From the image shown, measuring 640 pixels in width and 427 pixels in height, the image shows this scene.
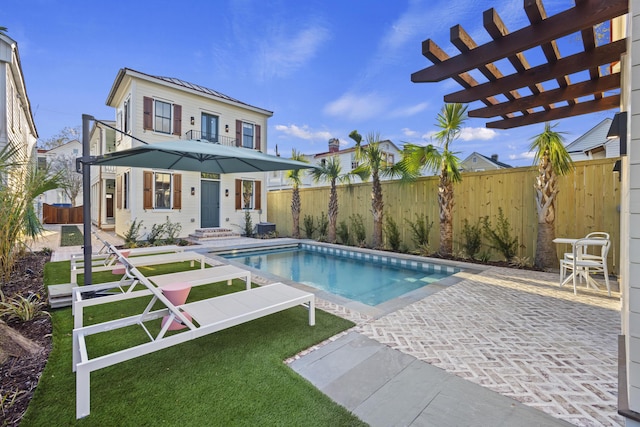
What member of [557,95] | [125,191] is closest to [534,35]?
[557,95]

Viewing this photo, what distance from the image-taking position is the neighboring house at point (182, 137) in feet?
37.2

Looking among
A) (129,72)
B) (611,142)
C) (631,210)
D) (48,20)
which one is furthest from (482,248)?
(48,20)

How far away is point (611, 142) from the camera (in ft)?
35.1

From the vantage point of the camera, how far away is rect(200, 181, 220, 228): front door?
521 inches

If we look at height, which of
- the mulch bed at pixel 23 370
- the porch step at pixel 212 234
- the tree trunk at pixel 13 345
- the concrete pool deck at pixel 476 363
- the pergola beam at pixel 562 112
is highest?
the pergola beam at pixel 562 112

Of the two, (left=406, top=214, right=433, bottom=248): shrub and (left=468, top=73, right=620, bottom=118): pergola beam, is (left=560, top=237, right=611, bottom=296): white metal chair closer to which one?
(left=468, top=73, right=620, bottom=118): pergola beam

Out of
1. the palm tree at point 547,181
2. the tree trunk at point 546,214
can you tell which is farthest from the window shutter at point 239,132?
the tree trunk at point 546,214

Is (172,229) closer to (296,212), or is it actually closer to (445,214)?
(296,212)

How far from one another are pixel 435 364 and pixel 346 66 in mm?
12231

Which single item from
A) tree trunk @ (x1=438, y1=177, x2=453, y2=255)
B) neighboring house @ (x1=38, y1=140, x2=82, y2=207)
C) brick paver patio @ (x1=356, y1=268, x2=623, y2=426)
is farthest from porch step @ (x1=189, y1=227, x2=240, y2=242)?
neighboring house @ (x1=38, y1=140, x2=82, y2=207)

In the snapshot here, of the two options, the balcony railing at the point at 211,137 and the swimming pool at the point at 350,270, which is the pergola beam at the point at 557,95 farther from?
the balcony railing at the point at 211,137

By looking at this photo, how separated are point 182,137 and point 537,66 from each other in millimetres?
12230

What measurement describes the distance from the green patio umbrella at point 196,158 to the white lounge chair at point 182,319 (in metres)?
1.73

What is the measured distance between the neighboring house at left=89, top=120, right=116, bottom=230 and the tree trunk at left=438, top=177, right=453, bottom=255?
51.4 feet
